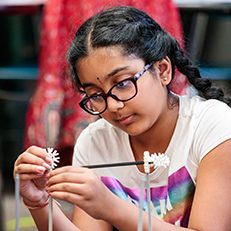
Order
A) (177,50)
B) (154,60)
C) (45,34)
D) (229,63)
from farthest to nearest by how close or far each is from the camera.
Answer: (229,63)
(45,34)
(177,50)
(154,60)

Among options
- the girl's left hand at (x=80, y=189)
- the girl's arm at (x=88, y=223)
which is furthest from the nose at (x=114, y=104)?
the girl's arm at (x=88, y=223)

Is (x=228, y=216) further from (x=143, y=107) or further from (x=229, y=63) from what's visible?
(x=229, y=63)

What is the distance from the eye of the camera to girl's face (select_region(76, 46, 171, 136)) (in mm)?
1171

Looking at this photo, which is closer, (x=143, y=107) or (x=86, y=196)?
(x=86, y=196)

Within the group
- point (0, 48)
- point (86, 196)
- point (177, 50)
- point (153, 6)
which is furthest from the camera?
point (0, 48)

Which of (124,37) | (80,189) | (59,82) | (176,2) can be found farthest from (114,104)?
(176,2)

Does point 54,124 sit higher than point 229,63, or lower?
lower

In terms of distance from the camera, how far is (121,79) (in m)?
1.17

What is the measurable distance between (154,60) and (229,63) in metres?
1.65

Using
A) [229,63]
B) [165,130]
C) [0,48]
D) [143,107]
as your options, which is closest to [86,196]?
[143,107]

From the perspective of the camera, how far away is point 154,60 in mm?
1249

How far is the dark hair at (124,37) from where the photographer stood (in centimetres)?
120

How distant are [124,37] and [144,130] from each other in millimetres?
253

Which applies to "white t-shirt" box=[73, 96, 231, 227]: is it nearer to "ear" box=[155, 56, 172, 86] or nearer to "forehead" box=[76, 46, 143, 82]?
"ear" box=[155, 56, 172, 86]
